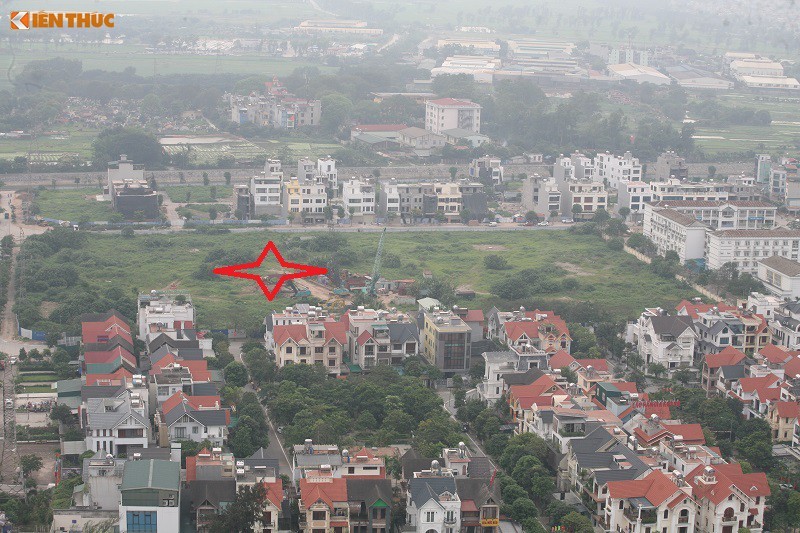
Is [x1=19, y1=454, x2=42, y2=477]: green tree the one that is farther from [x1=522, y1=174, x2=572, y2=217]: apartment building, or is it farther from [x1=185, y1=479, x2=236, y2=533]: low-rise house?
[x1=522, y1=174, x2=572, y2=217]: apartment building

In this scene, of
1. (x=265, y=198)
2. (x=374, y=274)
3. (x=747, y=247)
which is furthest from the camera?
(x=265, y=198)

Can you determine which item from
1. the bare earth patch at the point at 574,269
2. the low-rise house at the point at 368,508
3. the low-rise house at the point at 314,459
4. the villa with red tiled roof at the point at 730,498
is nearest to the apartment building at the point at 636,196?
the bare earth patch at the point at 574,269

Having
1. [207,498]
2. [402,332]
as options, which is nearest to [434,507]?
[207,498]

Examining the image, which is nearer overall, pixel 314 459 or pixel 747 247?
pixel 314 459

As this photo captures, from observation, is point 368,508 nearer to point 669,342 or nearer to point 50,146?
point 669,342

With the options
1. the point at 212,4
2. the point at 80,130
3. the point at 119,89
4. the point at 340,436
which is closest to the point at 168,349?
the point at 340,436

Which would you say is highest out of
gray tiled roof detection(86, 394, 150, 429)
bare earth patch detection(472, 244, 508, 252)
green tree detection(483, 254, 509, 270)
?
gray tiled roof detection(86, 394, 150, 429)

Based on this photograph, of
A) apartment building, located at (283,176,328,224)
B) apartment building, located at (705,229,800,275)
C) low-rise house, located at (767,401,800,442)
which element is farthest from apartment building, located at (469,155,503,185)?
low-rise house, located at (767,401,800,442)
